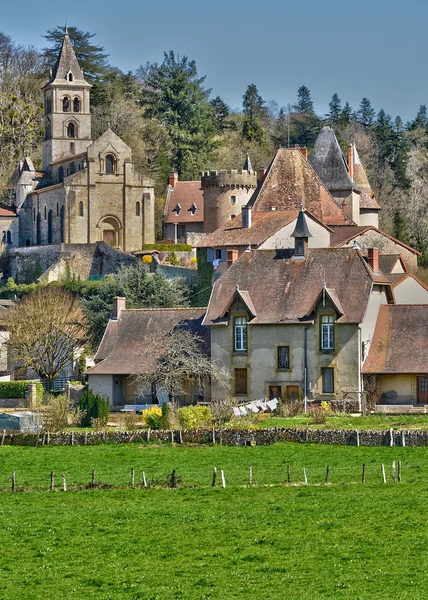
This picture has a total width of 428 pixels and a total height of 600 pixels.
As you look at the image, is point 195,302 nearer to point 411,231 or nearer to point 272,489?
point 411,231

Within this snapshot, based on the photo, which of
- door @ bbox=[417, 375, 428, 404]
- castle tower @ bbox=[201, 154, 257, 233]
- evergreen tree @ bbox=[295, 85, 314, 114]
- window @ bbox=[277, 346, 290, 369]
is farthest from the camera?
evergreen tree @ bbox=[295, 85, 314, 114]

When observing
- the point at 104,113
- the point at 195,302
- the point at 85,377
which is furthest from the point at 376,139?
the point at 85,377

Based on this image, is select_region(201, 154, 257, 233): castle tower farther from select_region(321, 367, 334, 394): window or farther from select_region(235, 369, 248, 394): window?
select_region(321, 367, 334, 394): window

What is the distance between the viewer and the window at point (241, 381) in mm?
50594

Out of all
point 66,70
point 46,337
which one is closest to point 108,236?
point 66,70

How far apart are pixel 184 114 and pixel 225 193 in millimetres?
24797

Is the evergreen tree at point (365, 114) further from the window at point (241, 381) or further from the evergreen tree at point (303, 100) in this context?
the window at point (241, 381)

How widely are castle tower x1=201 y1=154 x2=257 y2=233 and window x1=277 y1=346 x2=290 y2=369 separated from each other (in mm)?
27836

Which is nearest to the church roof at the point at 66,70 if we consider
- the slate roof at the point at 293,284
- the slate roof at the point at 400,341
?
the slate roof at the point at 293,284

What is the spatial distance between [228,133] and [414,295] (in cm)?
6047

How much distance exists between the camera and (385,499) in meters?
30.1

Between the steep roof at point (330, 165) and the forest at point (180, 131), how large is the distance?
13.9 metres

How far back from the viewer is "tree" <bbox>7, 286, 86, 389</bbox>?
192 ft

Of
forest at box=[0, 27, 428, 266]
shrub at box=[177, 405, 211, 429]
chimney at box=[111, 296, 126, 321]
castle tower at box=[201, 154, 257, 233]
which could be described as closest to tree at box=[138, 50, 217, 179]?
forest at box=[0, 27, 428, 266]
